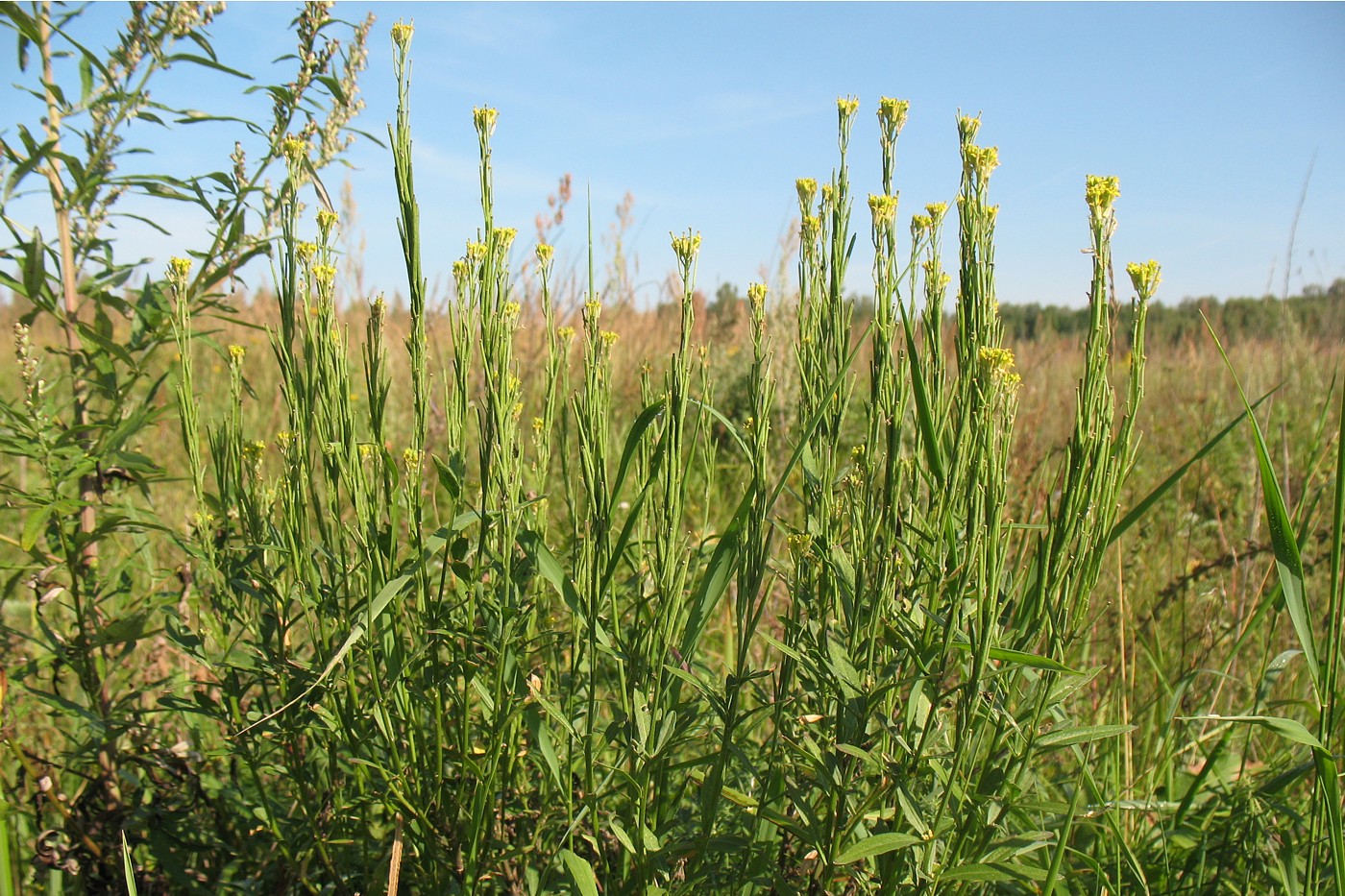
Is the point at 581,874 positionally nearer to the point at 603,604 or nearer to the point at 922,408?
the point at 603,604

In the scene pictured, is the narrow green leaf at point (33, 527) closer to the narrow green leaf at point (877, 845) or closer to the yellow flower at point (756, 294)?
the yellow flower at point (756, 294)

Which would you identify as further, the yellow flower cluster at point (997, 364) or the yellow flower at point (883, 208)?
the yellow flower at point (883, 208)

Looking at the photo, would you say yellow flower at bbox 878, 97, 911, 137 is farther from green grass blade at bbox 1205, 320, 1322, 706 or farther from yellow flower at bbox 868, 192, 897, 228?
green grass blade at bbox 1205, 320, 1322, 706

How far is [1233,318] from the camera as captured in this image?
468 inches

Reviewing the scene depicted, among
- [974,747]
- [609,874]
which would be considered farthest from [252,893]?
[974,747]

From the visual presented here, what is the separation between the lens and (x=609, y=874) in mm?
1225

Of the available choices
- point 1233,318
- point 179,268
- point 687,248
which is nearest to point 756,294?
point 687,248

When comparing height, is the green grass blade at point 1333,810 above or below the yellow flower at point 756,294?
below

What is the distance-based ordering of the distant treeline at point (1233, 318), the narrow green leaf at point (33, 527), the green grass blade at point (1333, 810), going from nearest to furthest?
the green grass blade at point (1333, 810) < the narrow green leaf at point (33, 527) < the distant treeline at point (1233, 318)

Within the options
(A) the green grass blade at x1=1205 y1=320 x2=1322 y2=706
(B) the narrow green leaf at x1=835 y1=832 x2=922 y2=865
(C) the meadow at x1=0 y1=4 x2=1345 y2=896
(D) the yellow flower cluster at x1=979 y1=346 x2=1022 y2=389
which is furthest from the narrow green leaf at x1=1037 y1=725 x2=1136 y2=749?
(D) the yellow flower cluster at x1=979 y1=346 x2=1022 y2=389

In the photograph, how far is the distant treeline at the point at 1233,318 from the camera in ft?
17.2

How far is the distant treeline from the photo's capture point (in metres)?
5.24

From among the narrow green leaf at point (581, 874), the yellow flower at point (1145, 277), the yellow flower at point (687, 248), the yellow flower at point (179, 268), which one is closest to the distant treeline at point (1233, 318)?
the yellow flower at point (1145, 277)

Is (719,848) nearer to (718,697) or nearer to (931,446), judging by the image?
(718,697)
